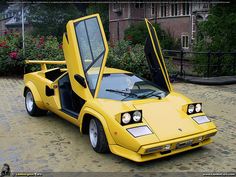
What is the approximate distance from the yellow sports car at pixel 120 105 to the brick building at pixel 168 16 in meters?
25.0

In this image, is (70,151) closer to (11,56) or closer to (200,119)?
(200,119)

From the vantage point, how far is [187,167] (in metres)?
4.51

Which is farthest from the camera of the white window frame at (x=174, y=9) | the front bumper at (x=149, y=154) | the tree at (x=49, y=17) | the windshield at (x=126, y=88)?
the tree at (x=49, y=17)

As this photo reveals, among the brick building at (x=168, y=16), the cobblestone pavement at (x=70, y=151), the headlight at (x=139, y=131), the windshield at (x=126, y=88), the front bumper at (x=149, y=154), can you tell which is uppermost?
the brick building at (x=168, y=16)

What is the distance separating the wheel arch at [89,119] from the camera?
467cm

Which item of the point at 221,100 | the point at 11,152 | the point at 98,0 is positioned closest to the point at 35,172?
the point at 11,152

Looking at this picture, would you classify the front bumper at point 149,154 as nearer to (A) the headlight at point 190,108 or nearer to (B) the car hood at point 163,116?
(B) the car hood at point 163,116

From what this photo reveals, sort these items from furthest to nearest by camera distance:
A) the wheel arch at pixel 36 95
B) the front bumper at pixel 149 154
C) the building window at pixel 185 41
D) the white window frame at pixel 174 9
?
the white window frame at pixel 174 9 → the building window at pixel 185 41 → the wheel arch at pixel 36 95 → the front bumper at pixel 149 154

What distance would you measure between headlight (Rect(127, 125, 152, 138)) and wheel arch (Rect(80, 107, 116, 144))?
1.18 feet

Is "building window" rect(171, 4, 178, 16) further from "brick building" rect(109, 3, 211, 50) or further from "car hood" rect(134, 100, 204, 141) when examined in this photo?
"car hood" rect(134, 100, 204, 141)

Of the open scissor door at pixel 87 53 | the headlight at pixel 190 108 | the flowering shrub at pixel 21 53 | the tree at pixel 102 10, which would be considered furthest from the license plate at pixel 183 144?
the tree at pixel 102 10

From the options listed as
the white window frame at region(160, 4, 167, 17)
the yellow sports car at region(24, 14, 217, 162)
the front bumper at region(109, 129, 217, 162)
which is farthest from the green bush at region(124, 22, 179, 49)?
the front bumper at region(109, 129, 217, 162)

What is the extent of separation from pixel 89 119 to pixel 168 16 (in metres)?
36.9

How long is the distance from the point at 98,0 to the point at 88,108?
4715 cm
